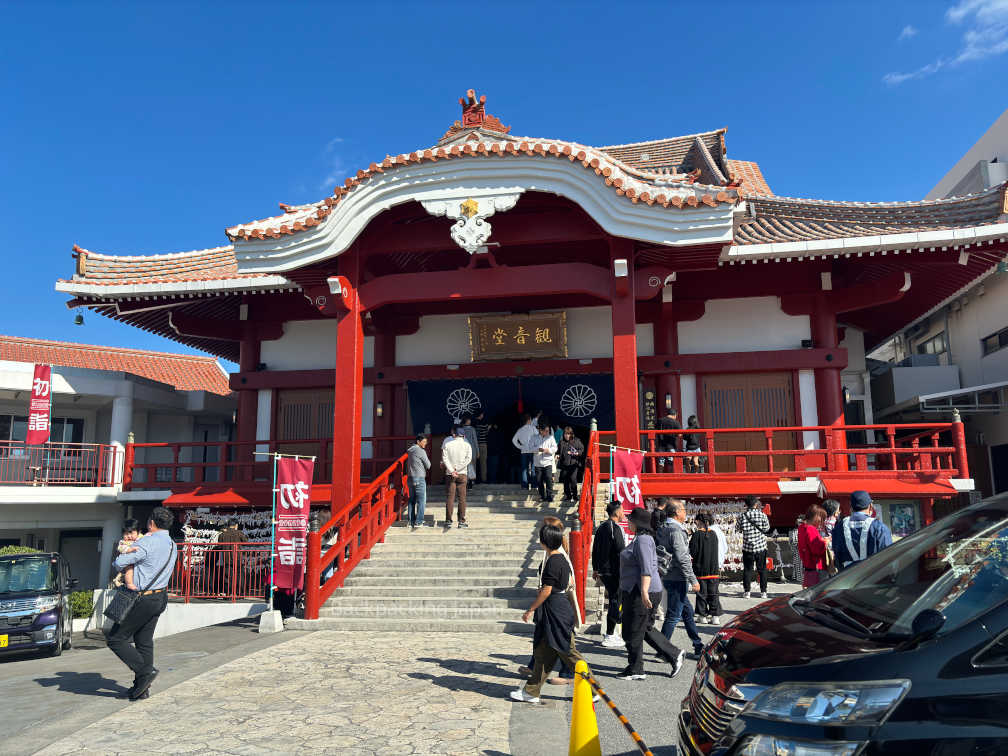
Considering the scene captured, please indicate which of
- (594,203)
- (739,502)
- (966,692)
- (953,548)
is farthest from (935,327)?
(966,692)

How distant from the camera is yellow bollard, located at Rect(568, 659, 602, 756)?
390 centimetres

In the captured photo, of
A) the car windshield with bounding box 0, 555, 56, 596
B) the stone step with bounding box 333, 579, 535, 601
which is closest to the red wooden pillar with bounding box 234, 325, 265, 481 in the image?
the car windshield with bounding box 0, 555, 56, 596

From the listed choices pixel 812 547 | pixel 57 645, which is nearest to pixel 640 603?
pixel 812 547

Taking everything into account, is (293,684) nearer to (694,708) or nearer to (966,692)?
(694,708)

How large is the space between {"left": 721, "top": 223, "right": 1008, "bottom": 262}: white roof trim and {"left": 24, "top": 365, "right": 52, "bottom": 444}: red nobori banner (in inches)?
633

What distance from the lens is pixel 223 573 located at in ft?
42.4

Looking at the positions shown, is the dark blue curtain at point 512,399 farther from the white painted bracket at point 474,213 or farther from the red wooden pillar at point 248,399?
the white painted bracket at point 474,213

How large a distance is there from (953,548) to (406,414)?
42.2 ft

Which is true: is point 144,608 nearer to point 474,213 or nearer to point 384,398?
point 474,213

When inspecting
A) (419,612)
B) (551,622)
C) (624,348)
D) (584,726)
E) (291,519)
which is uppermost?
(624,348)

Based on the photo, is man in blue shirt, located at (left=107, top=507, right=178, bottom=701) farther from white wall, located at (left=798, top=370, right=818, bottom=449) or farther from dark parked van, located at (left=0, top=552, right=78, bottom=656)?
white wall, located at (left=798, top=370, right=818, bottom=449)

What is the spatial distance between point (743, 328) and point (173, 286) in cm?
1213

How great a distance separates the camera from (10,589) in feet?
38.4

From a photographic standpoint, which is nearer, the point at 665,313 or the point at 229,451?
the point at 665,313
